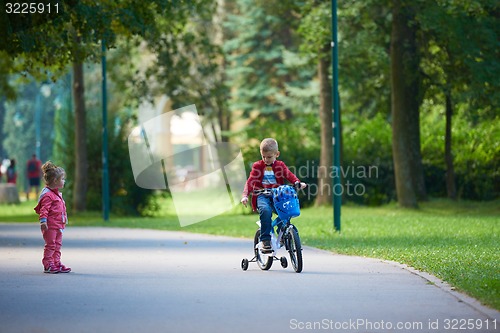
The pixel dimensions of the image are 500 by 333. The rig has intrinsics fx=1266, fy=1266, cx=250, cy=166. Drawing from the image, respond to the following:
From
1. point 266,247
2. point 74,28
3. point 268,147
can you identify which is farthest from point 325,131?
point 268,147

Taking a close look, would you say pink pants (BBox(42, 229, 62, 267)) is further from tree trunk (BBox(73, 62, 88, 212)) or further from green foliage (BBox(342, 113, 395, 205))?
green foliage (BBox(342, 113, 395, 205))

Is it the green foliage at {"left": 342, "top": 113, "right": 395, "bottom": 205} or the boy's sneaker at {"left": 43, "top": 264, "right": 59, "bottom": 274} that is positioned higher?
the green foliage at {"left": 342, "top": 113, "right": 395, "bottom": 205}

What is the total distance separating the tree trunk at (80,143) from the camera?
41750mm

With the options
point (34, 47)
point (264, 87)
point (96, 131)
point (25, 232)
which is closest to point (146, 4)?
point (34, 47)

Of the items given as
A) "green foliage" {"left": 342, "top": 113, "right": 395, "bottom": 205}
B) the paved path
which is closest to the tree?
the paved path

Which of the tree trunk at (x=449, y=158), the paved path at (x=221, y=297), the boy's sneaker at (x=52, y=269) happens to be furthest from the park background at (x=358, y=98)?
the boy's sneaker at (x=52, y=269)

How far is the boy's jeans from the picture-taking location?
642 inches

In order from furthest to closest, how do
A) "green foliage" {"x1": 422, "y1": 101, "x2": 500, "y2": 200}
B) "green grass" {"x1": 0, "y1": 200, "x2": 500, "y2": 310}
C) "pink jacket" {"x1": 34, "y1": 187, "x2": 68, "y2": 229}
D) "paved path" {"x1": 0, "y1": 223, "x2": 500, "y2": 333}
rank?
"green foliage" {"x1": 422, "y1": 101, "x2": 500, "y2": 200}, "pink jacket" {"x1": 34, "y1": 187, "x2": 68, "y2": 229}, "green grass" {"x1": 0, "y1": 200, "x2": 500, "y2": 310}, "paved path" {"x1": 0, "y1": 223, "x2": 500, "y2": 333}

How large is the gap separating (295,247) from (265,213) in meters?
0.60

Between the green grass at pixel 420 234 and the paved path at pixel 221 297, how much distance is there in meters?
0.49

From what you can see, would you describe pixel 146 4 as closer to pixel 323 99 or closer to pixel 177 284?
pixel 323 99

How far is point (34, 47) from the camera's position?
2873 centimetres

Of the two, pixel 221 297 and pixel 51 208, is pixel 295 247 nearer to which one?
pixel 221 297

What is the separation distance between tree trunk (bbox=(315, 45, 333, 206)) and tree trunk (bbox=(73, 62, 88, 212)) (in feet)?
26.2
